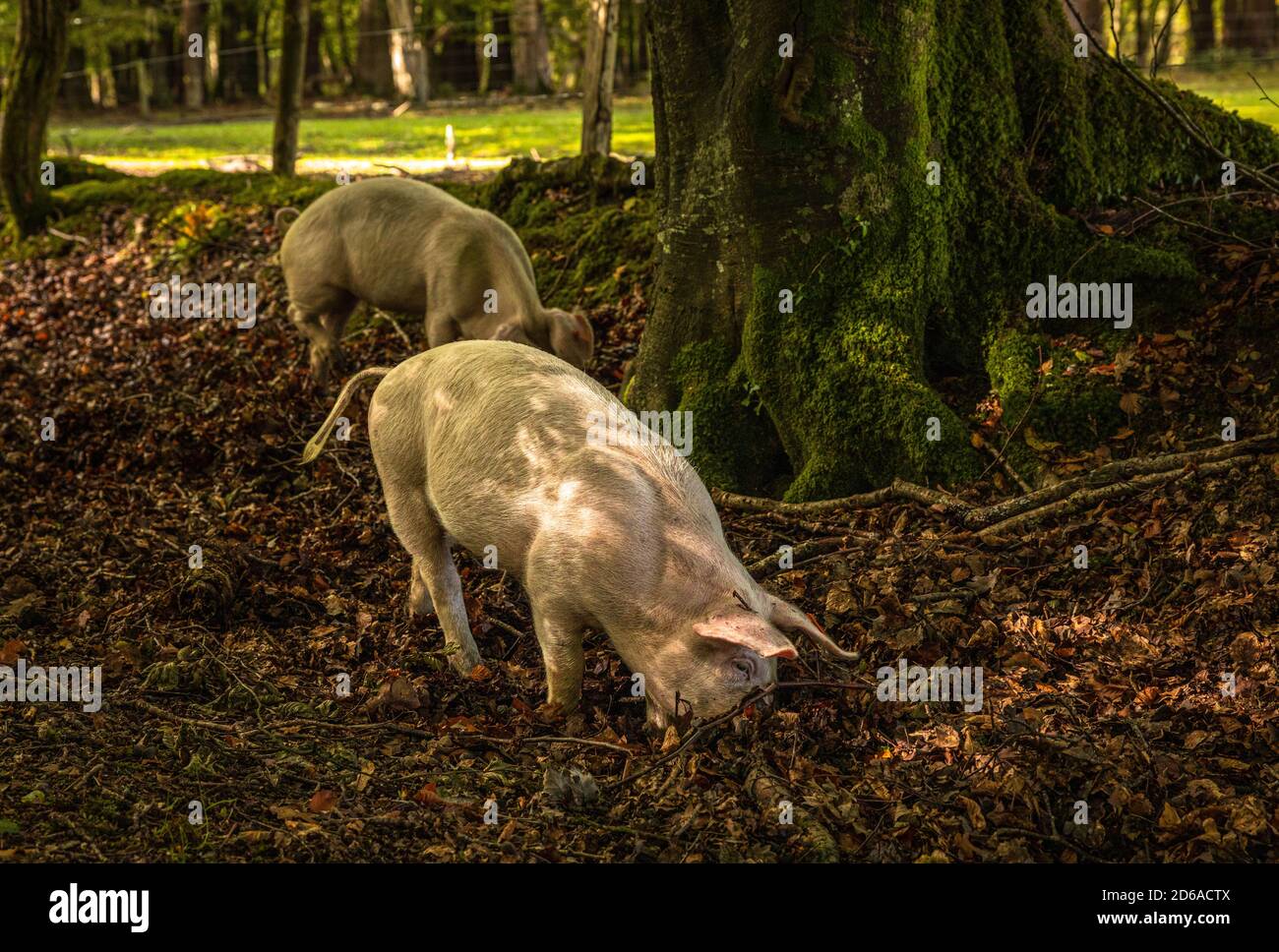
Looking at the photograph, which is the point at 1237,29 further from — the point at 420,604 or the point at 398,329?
the point at 420,604

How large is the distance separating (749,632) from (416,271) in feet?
17.4

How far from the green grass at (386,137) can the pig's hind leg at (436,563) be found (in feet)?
37.3

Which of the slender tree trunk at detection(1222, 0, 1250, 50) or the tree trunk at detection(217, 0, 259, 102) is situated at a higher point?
the tree trunk at detection(217, 0, 259, 102)

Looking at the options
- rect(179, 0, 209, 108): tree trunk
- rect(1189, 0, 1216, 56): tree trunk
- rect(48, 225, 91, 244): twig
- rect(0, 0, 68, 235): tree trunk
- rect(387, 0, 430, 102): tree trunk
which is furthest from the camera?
rect(179, 0, 209, 108): tree trunk

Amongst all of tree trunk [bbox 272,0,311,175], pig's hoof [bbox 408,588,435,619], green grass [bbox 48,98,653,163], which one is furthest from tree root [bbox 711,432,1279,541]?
green grass [bbox 48,98,653,163]

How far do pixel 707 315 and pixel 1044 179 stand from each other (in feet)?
6.85

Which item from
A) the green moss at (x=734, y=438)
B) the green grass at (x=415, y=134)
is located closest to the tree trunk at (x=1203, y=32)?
the green grass at (x=415, y=134)

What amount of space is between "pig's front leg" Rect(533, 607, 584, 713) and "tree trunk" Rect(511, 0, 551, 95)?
2514cm

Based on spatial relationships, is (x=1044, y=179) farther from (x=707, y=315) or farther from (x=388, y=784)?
(x=388, y=784)

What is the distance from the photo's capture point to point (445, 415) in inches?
227

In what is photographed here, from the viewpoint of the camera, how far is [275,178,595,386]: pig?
8.68 meters

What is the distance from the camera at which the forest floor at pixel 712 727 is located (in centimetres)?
442

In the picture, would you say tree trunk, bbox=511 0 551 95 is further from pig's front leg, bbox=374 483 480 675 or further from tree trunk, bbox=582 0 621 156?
pig's front leg, bbox=374 483 480 675

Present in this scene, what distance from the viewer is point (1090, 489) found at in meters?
6.27
